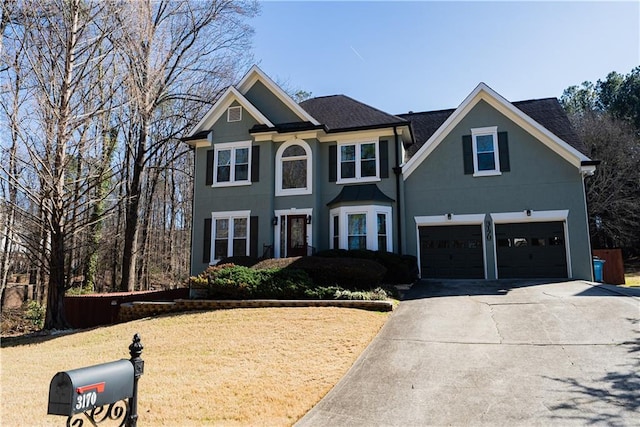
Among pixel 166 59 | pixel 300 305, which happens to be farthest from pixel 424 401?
pixel 166 59

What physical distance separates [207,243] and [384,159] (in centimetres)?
823

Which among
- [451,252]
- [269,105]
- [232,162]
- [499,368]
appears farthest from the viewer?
[269,105]

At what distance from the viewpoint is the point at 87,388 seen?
3.51 meters

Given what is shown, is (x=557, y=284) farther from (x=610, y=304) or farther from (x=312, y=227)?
(x=312, y=227)

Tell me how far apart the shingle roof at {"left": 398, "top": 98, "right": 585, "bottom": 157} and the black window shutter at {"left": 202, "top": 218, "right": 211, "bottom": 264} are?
9.34 m

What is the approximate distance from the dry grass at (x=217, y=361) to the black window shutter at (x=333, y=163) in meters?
7.73

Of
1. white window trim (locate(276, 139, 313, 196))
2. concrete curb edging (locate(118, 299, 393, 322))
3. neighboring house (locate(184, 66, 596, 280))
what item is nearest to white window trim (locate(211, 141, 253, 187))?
neighboring house (locate(184, 66, 596, 280))

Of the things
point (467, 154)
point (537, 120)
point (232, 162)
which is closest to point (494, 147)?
point (467, 154)

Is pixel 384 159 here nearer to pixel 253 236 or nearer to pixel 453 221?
pixel 453 221

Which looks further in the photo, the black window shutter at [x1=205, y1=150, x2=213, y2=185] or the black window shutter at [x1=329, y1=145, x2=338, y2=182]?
the black window shutter at [x1=205, y1=150, x2=213, y2=185]

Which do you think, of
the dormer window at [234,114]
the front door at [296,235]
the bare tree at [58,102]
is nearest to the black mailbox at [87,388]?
the bare tree at [58,102]

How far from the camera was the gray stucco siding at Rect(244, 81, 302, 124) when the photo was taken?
1847 cm

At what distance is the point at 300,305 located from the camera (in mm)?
12039

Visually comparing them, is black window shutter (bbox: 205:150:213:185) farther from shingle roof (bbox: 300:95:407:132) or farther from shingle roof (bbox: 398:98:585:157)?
shingle roof (bbox: 398:98:585:157)
